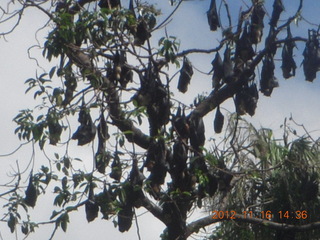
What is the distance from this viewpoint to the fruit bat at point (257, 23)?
899 cm

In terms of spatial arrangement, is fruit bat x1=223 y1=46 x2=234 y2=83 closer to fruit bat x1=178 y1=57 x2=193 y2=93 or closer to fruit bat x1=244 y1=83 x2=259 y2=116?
fruit bat x1=244 y1=83 x2=259 y2=116

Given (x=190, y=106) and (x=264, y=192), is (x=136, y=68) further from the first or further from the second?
(x=264, y=192)

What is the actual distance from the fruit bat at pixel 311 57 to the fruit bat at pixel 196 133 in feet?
4.59

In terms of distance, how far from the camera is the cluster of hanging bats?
754 centimetres

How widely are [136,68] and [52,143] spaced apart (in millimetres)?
1106

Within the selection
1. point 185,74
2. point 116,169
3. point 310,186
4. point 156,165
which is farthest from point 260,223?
point 116,169

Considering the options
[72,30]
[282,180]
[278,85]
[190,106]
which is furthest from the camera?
[282,180]

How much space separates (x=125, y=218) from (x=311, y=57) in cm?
270

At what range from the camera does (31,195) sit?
25.4 feet

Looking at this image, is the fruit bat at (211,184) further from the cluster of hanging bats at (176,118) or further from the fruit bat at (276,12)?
the fruit bat at (276,12)

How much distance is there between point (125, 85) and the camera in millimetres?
7992

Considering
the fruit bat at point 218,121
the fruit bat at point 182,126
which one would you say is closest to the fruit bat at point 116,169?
the fruit bat at point 182,126

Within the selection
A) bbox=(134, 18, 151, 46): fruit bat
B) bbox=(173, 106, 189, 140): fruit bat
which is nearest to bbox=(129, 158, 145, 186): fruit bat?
bbox=(173, 106, 189, 140): fruit bat

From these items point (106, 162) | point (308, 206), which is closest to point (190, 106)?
point (106, 162)
